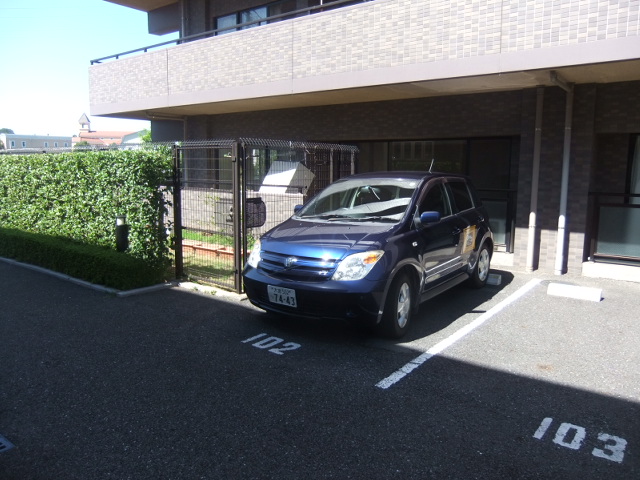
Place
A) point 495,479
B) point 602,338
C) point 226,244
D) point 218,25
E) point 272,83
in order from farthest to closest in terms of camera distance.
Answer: point 218,25 → point 272,83 → point 226,244 → point 602,338 → point 495,479

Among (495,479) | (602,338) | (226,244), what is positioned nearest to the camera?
(495,479)

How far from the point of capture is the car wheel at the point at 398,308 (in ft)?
17.7

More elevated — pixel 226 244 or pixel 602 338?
pixel 226 244

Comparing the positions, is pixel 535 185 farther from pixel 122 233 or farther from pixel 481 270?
pixel 122 233

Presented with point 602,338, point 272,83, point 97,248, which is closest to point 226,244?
point 97,248

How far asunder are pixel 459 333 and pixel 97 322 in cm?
414

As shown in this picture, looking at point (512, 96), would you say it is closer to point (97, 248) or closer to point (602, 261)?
point (602, 261)

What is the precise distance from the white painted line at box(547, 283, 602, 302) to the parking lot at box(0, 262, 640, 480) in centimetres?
34

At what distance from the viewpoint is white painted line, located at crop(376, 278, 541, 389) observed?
15.3ft

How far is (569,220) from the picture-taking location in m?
8.66

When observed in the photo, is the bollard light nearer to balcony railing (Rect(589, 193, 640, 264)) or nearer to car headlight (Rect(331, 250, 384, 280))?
car headlight (Rect(331, 250, 384, 280))

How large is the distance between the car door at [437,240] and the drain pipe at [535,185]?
8.55ft

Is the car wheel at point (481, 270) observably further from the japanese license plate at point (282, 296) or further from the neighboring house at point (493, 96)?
the japanese license plate at point (282, 296)

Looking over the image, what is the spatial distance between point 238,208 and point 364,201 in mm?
1712
